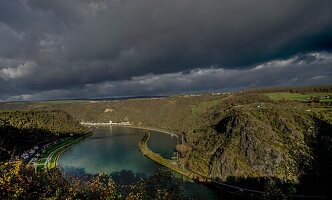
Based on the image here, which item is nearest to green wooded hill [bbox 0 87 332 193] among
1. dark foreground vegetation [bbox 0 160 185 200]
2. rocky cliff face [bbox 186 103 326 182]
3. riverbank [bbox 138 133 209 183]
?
rocky cliff face [bbox 186 103 326 182]

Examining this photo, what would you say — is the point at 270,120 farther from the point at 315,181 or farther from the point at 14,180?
the point at 14,180

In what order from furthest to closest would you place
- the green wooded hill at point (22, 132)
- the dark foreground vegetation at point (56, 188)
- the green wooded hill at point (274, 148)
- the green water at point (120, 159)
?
the green wooded hill at point (22, 132)
the green water at point (120, 159)
the green wooded hill at point (274, 148)
the dark foreground vegetation at point (56, 188)

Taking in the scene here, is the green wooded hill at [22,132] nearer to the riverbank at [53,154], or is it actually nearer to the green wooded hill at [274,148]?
the riverbank at [53,154]

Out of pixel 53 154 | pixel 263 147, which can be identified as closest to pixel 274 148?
pixel 263 147

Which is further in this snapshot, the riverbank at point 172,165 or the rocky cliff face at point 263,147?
the riverbank at point 172,165

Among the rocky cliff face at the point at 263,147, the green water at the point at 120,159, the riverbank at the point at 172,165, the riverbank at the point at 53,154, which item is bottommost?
the green water at the point at 120,159

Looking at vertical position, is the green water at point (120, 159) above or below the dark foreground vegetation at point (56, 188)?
below

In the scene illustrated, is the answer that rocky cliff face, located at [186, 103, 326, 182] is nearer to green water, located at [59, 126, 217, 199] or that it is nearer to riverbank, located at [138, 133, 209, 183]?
riverbank, located at [138, 133, 209, 183]

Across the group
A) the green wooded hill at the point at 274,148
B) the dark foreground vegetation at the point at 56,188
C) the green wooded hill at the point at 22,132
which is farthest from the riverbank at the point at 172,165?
the green wooded hill at the point at 22,132

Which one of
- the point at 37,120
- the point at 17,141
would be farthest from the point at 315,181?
the point at 37,120
